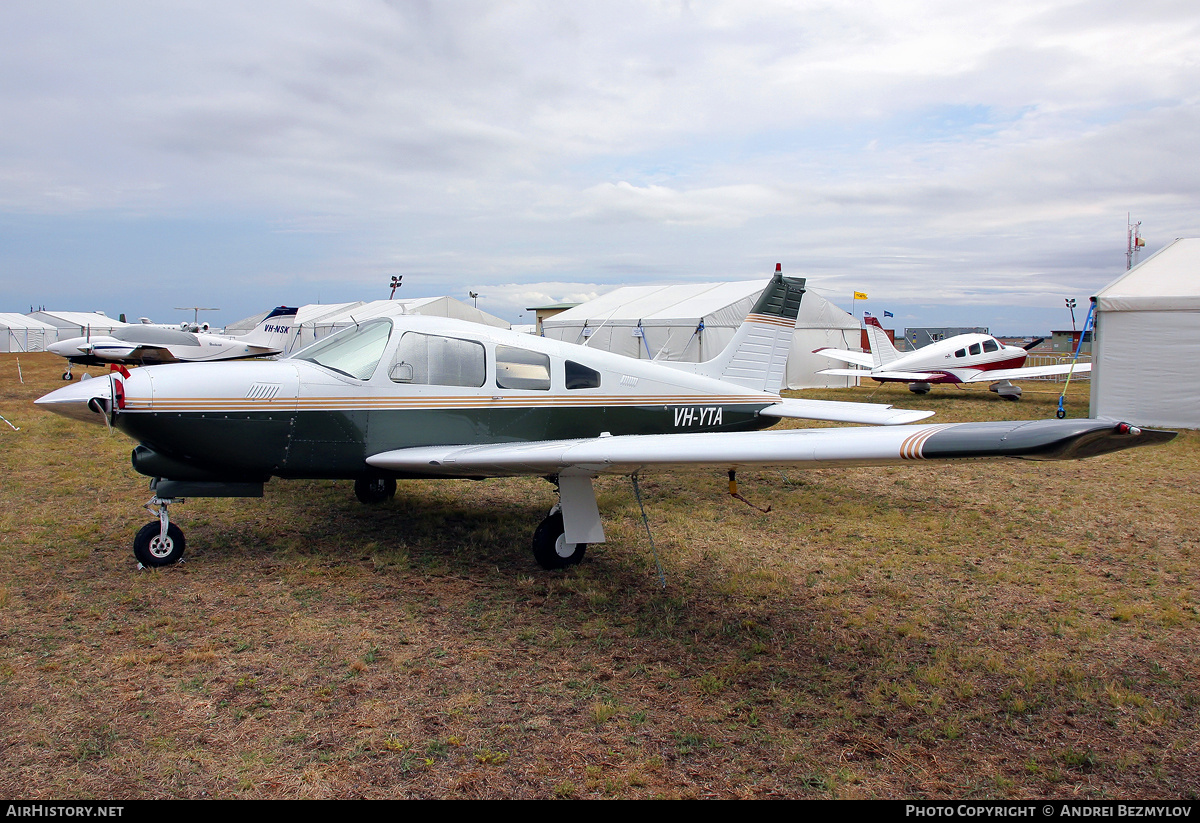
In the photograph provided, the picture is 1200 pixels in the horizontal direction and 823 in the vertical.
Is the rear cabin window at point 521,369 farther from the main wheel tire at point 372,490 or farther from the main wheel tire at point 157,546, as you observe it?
the main wheel tire at point 157,546

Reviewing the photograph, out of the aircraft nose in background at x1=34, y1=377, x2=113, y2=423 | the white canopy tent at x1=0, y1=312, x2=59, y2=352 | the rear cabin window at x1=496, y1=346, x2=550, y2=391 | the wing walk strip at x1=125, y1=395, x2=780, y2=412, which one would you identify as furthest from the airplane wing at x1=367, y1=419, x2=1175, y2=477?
the white canopy tent at x1=0, y1=312, x2=59, y2=352

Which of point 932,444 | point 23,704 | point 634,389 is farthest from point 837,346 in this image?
point 23,704

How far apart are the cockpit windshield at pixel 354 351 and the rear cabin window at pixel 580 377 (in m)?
1.66

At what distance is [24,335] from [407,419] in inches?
2951

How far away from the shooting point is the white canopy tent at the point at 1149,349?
44.1 ft

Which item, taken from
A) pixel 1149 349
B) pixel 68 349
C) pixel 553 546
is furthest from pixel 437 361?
pixel 68 349

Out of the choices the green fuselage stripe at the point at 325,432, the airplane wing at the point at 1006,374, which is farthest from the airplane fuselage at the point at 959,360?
the green fuselage stripe at the point at 325,432

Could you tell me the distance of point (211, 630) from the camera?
452 centimetres

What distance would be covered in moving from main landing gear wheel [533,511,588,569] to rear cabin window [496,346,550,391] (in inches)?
50.1

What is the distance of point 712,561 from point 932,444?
3057mm

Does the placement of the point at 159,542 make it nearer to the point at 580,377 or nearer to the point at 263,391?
the point at 263,391

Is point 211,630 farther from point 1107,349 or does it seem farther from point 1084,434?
point 1107,349

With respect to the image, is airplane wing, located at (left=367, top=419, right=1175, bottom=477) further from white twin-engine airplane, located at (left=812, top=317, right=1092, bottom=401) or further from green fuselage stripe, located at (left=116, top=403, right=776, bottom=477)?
white twin-engine airplane, located at (left=812, top=317, right=1092, bottom=401)

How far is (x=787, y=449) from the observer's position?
3.84 metres
